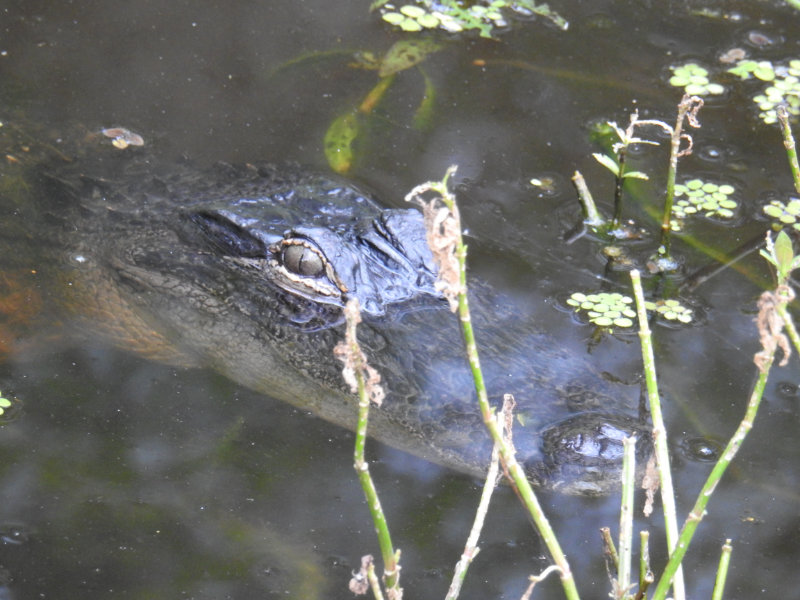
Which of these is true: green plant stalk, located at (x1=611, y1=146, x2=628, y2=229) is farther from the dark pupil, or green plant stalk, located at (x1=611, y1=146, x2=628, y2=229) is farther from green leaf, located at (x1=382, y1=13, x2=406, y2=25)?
green leaf, located at (x1=382, y1=13, x2=406, y2=25)

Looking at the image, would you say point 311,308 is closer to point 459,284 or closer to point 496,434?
point 496,434

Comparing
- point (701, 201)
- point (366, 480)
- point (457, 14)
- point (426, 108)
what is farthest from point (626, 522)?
point (457, 14)

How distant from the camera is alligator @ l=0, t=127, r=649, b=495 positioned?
2877 mm

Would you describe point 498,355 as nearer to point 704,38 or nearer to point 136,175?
point 136,175

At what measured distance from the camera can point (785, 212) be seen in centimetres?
419

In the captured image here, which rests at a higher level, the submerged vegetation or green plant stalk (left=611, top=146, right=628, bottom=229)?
the submerged vegetation

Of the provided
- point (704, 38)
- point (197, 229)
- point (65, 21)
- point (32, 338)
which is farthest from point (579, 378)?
point (65, 21)

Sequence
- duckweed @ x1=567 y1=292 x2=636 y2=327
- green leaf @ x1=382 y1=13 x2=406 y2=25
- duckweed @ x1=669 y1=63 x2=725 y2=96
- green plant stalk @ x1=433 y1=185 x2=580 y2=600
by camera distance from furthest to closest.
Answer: green leaf @ x1=382 y1=13 x2=406 y2=25 → duckweed @ x1=669 y1=63 x2=725 y2=96 → duckweed @ x1=567 y1=292 x2=636 y2=327 → green plant stalk @ x1=433 y1=185 x2=580 y2=600

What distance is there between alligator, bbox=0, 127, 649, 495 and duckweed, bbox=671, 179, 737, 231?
1151 mm

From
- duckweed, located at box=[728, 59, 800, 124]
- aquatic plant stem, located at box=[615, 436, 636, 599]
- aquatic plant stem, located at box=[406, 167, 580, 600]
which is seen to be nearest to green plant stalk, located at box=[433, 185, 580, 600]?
aquatic plant stem, located at box=[406, 167, 580, 600]

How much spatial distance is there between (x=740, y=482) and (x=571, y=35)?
3160 millimetres

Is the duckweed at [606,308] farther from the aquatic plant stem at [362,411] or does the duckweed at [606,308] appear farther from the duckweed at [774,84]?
the aquatic plant stem at [362,411]

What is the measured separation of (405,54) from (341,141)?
859 millimetres

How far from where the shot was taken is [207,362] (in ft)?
10.9
